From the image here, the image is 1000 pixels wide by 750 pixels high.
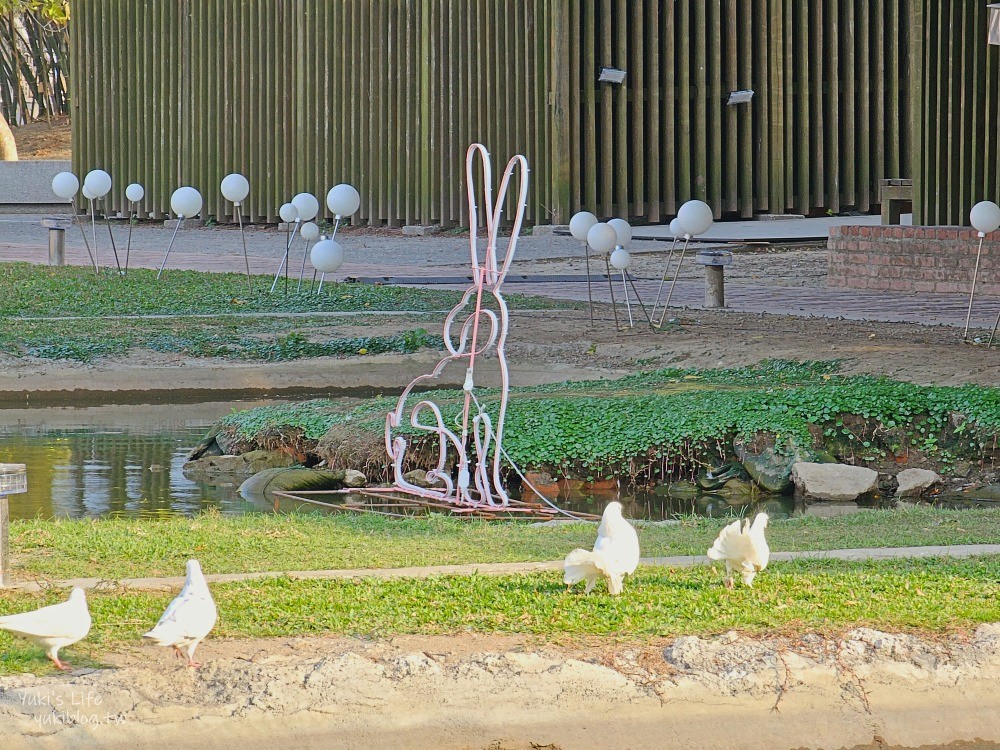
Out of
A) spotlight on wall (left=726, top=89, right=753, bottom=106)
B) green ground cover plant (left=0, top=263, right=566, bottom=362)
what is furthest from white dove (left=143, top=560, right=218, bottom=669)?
spotlight on wall (left=726, top=89, right=753, bottom=106)

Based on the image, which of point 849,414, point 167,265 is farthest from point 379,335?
point 167,265

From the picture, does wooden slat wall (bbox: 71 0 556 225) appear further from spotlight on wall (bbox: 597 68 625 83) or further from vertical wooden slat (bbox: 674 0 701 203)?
vertical wooden slat (bbox: 674 0 701 203)

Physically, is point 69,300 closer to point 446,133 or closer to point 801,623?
point 446,133

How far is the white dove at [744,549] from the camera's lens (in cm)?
576

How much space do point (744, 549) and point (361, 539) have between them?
2149 millimetres

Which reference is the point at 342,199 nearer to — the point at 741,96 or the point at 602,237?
the point at 602,237

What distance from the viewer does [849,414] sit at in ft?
33.8

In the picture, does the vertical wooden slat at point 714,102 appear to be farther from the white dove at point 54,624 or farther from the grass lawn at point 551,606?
the white dove at point 54,624

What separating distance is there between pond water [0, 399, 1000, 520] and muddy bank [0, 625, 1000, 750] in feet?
12.4

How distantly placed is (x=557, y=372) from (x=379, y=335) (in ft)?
5.96

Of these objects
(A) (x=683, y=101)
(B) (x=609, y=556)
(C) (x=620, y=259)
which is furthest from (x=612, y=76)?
(B) (x=609, y=556)

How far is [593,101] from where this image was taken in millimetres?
21453

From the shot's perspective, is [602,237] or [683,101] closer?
[602,237]

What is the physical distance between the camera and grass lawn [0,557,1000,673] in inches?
213
